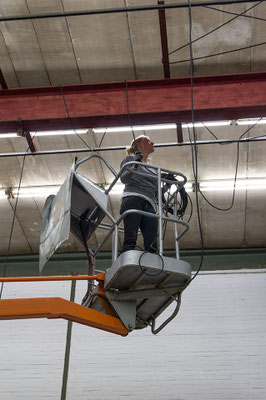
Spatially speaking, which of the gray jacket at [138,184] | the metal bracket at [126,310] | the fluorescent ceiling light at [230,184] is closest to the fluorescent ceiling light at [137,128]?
the fluorescent ceiling light at [230,184]

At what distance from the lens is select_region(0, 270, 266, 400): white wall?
1080 centimetres

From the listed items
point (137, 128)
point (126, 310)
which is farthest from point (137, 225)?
point (137, 128)

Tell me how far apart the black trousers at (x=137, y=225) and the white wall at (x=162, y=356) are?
249 inches

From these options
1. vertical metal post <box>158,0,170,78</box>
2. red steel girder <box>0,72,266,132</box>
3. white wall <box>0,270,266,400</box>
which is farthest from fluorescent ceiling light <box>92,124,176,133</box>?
white wall <box>0,270,266,400</box>

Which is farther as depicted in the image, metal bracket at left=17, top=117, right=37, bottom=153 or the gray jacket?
metal bracket at left=17, top=117, right=37, bottom=153

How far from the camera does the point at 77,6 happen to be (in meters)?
10.2

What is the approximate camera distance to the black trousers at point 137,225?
5469mm

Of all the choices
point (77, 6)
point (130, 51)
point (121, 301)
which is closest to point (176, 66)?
point (130, 51)

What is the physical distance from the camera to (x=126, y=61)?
427 inches

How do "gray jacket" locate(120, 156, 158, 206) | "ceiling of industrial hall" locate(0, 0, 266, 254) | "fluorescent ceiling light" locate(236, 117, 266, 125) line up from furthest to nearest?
"fluorescent ceiling light" locate(236, 117, 266, 125)
"ceiling of industrial hall" locate(0, 0, 266, 254)
"gray jacket" locate(120, 156, 158, 206)

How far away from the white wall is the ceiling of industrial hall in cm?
283

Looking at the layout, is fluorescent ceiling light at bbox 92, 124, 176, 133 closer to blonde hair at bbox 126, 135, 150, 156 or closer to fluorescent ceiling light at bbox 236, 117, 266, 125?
fluorescent ceiling light at bbox 236, 117, 266, 125

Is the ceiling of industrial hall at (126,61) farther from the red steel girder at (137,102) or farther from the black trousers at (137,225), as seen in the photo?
the black trousers at (137,225)

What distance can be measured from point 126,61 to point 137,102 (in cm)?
135
